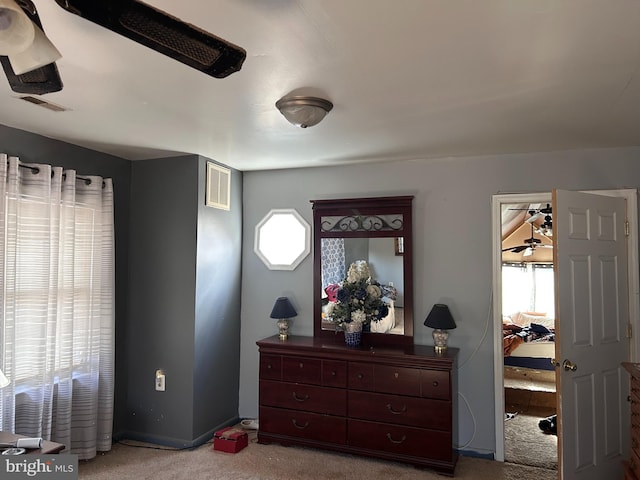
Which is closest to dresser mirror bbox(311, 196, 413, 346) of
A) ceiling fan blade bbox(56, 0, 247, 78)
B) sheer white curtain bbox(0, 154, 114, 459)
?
sheer white curtain bbox(0, 154, 114, 459)

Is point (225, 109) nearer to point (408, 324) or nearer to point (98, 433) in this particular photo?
point (408, 324)

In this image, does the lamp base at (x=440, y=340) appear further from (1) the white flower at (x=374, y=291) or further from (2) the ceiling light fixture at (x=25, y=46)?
(2) the ceiling light fixture at (x=25, y=46)

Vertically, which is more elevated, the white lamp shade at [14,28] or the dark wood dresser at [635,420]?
the white lamp shade at [14,28]

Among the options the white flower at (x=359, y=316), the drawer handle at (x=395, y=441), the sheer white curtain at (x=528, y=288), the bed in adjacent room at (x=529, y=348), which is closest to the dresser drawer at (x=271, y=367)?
the white flower at (x=359, y=316)

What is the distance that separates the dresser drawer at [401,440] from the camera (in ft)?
10.3

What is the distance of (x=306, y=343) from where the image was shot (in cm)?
364

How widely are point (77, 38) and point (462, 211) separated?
281cm

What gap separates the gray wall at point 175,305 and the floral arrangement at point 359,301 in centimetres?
106

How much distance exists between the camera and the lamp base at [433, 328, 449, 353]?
3382 millimetres

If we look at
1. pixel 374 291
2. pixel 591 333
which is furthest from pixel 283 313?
pixel 591 333

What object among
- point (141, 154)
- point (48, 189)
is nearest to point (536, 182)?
point (141, 154)

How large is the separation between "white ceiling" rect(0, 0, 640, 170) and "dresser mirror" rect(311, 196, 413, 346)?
23.2 inches

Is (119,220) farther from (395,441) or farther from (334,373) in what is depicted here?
(395,441)

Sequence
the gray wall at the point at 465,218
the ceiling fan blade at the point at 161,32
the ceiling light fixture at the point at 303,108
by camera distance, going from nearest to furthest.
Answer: the ceiling fan blade at the point at 161,32
the ceiling light fixture at the point at 303,108
the gray wall at the point at 465,218
